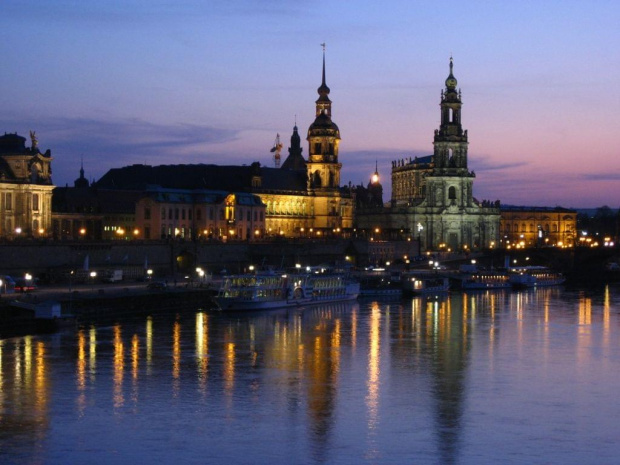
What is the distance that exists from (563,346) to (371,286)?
42.1 metres

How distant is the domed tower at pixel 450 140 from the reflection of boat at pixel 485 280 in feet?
112

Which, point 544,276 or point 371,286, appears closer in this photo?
point 371,286

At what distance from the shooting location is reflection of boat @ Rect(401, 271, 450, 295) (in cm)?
10219

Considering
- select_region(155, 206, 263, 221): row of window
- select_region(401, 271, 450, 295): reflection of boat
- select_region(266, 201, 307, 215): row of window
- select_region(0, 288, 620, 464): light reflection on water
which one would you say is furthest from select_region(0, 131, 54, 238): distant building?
select_region(266, 201, 307, 215): row of window

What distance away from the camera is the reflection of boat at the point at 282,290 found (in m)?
79.2

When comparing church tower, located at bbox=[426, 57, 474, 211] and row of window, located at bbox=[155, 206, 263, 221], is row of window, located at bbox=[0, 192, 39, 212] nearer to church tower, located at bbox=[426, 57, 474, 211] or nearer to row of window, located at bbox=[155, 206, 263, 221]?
row of window, located at bbox=[155, 206, 263, 221]

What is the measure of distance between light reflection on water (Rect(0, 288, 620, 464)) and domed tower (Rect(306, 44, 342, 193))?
78447 millimetres

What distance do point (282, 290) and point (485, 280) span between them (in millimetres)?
38217

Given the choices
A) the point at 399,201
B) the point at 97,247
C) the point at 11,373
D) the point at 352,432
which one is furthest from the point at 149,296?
the point at 399,201

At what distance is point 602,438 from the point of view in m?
38.2

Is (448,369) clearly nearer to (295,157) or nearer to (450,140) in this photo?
(450,140)

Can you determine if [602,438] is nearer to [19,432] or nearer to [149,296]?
[19,432]

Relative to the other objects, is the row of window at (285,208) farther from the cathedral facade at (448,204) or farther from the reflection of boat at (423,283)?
the reflection of boat at (423,283)

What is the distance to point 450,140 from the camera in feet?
498
